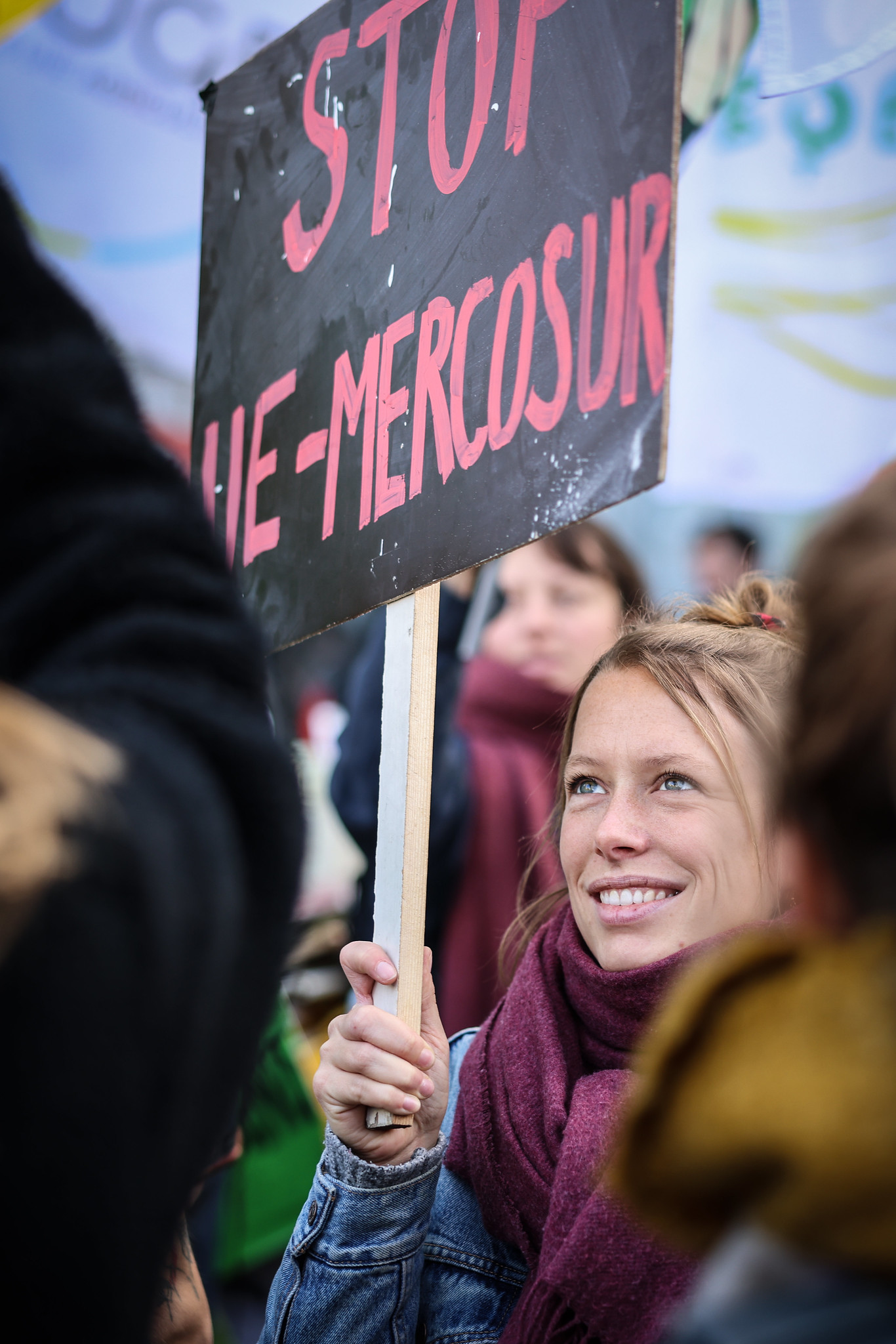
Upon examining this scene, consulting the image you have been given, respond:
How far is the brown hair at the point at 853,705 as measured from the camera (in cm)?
50

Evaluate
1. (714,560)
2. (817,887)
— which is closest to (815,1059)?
(817,887)

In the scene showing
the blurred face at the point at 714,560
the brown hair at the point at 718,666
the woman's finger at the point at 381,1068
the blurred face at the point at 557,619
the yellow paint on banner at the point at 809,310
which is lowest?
the woman's finger at the point at 381,1068

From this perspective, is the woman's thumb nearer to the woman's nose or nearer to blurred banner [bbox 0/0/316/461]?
→ the woman's nose

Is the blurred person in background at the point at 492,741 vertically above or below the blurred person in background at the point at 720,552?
below

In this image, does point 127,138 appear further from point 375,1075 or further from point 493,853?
point 375,1075

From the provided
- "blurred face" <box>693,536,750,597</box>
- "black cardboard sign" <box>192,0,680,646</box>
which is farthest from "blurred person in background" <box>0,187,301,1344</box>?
"blurred face" <box>693,536,750,597</box>

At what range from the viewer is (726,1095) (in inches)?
18.4

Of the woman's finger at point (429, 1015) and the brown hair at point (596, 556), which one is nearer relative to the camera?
the woman's finger at point (429, 1015)

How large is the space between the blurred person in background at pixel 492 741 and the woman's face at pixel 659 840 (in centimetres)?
74

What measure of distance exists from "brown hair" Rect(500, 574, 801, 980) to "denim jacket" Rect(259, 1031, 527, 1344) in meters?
0.39

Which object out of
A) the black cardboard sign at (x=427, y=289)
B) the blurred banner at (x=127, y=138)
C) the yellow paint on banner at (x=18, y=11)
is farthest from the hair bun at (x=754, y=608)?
the yellow paint on banner at (x=18, y=11)

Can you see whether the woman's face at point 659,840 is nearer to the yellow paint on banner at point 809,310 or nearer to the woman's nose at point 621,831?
the woman's nose at point 621,831

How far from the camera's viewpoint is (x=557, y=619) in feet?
8.65

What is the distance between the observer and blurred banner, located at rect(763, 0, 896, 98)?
2.24 meters
